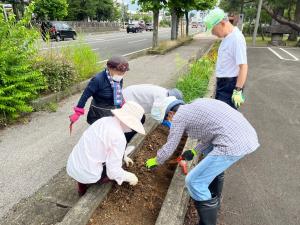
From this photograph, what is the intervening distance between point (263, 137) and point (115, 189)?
10.6 feet

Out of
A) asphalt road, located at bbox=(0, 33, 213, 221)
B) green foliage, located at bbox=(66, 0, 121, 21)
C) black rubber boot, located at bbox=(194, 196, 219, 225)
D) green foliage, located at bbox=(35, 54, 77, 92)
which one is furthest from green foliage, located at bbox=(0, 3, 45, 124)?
green foliage, located at bbox=(66, 0, 121, 21)

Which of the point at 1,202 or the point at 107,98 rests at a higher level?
the point at 107,98

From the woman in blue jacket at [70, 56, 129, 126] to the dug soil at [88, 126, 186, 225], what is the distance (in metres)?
0.77

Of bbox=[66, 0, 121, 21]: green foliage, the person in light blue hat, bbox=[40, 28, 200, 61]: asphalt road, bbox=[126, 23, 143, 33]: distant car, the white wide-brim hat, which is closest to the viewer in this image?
the white wide-brim hat

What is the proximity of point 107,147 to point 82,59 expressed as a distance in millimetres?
6061

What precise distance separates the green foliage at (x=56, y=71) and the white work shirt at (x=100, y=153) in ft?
12.2

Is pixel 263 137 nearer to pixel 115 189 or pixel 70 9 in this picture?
pixel 115 189

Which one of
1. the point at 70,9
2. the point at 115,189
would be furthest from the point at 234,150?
the point at 70,9

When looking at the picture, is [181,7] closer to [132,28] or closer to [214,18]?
[214,18]

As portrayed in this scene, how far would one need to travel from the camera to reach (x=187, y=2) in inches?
747

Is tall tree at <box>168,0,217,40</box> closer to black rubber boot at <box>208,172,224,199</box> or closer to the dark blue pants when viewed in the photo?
the dark blue pants

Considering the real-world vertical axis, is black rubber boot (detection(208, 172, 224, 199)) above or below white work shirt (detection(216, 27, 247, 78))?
below

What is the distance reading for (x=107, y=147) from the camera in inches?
99.3

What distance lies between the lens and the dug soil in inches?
105
